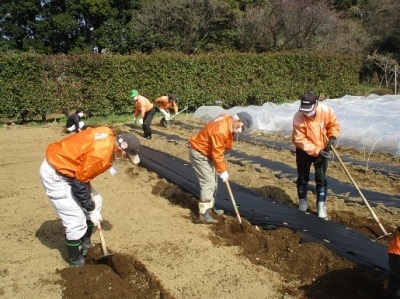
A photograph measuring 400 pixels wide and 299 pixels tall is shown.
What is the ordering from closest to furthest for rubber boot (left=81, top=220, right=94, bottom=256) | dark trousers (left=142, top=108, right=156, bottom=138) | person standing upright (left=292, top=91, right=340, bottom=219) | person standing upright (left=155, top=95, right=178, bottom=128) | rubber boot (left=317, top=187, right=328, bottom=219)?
rubber boot (left=81, top=220, right=94, bottom=256)
person standing upright (left=292, top=91, right=340, bottom=219)
rubber boot (left=317, top=187, right=328, bottom=219)
dark trousers (left=142, top=108, right=156, bottom=138)
person standing upright (left=155, top=95, right=178, bottom=128)

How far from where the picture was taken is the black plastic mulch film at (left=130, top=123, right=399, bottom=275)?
3543 millimetres

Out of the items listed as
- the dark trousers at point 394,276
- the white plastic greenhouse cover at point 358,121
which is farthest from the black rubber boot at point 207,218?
the white plastic greenhouse cover at point 358,121

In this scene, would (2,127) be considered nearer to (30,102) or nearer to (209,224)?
(30,102)

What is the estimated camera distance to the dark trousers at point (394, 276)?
8.08 feet

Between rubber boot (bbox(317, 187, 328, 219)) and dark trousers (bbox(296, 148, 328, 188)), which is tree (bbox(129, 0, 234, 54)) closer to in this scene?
dark trousers (bbox(296, 148, 328, 188))

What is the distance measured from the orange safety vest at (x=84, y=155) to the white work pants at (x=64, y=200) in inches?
4.1

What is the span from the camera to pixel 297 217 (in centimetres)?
452

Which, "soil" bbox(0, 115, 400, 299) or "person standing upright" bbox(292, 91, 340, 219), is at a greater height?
"person standing upright" bbox(292, 91, 340, 219)

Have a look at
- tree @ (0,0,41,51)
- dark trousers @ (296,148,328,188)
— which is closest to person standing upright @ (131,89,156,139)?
dark trousers @ (296,148,328,188)

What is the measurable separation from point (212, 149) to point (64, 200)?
1830 mm

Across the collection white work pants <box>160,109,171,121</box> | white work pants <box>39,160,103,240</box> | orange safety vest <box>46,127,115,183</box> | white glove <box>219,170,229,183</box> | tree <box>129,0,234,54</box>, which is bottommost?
white work pants <box>160,109,171,121</box>

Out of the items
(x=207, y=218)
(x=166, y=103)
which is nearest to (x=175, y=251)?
(x=207, y=218)

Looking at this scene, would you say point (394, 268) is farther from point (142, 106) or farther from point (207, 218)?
point (142, 106)

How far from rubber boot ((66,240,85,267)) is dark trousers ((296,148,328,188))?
293 centimetres
